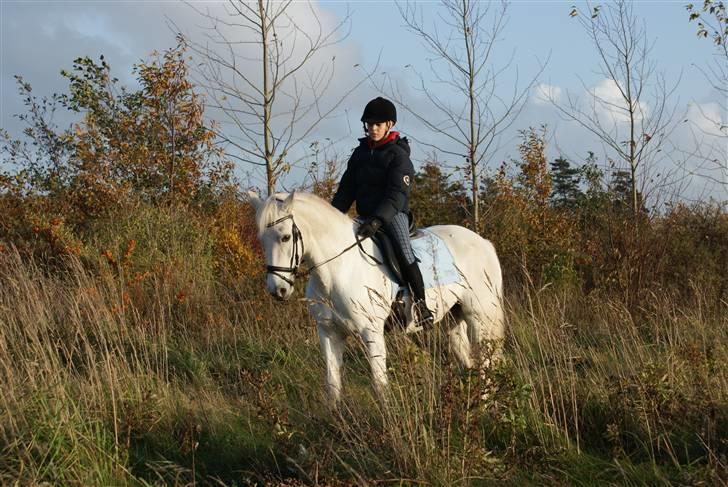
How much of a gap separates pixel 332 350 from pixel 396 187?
145cm

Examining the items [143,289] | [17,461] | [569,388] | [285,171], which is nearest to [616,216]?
[285,171]

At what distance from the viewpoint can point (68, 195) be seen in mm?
12977

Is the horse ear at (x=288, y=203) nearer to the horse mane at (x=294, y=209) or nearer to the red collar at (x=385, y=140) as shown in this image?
the horse mane at (x=294, y=209)

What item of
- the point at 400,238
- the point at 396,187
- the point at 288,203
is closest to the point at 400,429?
the point at 288,203

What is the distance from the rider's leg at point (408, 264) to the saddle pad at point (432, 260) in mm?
175

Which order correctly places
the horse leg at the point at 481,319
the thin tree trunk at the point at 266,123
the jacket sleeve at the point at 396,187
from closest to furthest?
the jacket sleeve at the point at 396,187, the horse leg at the point at 481,319, the thin tree trunk at the point at 266,123

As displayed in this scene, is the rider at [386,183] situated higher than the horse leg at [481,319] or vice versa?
the rider at [386,183]

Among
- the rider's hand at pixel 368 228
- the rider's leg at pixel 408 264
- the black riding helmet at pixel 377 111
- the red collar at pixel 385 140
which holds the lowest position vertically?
the rider's leg at pixel 408 264

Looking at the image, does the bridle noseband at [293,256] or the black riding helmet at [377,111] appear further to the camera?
the black riding helmet at [377,111]

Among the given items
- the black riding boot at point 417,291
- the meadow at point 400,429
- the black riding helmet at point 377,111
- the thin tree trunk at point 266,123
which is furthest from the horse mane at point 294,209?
the thin tree trunk at point 266,123

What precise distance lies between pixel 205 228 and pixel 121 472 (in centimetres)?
729

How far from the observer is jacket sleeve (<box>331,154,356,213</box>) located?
6.98 meters

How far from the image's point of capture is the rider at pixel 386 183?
254 inches


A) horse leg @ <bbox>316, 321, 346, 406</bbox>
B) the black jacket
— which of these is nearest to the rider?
the black jacket
